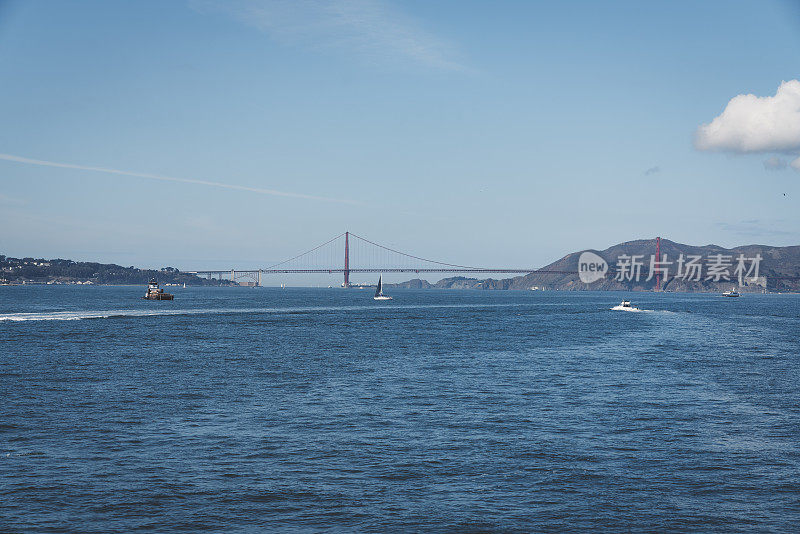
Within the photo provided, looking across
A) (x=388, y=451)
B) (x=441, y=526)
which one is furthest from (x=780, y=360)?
(x=441, y=526)

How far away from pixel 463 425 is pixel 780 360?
3773 cm

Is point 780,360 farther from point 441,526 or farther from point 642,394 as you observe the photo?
point 441,526

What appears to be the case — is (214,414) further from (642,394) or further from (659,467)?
(642,394)

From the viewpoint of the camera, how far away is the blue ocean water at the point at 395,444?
16.7 metres

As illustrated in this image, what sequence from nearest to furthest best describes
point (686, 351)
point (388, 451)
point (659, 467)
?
point (659, 467) < point (388, 451) < point (686, 351)

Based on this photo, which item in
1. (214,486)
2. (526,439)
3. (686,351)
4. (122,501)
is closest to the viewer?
(122,501)

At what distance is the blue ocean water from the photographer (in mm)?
16719

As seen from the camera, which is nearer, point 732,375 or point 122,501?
point 122,501

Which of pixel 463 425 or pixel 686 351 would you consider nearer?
pixel 463 425

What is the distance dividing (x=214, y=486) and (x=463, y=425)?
11.2 meters

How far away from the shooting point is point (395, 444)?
23.4 metres

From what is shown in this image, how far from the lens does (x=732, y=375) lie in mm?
42812

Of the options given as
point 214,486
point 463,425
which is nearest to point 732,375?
point 463,425

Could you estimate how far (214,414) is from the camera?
28.4 m
